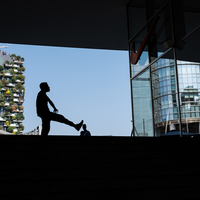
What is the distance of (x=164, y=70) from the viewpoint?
983 centimetres

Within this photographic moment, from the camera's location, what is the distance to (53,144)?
5535mm

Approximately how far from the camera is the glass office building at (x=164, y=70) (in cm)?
866

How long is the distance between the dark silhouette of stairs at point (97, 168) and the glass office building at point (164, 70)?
9.06 ft

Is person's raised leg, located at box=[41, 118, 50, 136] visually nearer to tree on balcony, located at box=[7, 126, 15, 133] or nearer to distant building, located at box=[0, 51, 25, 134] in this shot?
distant building, located at box=[0, 51, 25, 134]

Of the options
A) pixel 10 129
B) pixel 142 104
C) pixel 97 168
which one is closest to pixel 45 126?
pixel 97 168

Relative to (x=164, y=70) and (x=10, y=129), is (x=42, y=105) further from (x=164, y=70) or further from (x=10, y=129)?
(x=10, y=129)

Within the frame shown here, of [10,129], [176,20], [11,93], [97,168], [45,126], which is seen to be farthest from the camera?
[11,93]

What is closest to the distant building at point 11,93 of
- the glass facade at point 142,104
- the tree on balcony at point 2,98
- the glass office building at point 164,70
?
the tree on balcony at point 2,98

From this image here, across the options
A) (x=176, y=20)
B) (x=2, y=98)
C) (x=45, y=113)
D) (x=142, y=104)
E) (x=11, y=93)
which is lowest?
(x=45, y=113)

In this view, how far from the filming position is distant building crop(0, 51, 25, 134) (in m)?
139

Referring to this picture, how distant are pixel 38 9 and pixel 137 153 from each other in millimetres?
9533

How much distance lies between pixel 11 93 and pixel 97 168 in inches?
5606

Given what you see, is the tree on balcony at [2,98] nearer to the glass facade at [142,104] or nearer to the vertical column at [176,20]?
the glass facade at [142,104]

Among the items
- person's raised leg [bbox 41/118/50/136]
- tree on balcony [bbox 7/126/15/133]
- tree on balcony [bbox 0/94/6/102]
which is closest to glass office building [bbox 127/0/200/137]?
person's raised leg [bbox 41/118/50/136]
